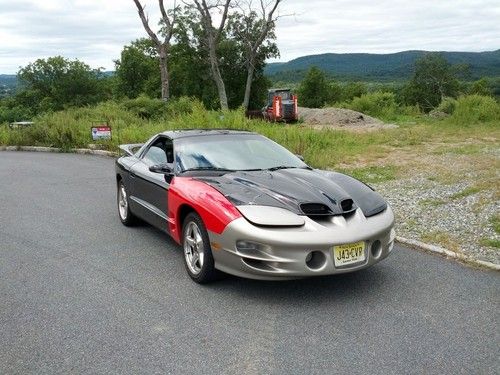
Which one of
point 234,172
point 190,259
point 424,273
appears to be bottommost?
point 424,273

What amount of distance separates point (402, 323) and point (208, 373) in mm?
1572

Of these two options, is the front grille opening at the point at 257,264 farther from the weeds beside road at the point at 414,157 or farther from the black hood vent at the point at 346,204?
the weeds beside road at the point at 414,157

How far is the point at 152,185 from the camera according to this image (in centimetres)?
559

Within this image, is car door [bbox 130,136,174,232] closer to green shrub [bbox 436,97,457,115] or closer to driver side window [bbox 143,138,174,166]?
driver side window [bbox 143,138,174,166]

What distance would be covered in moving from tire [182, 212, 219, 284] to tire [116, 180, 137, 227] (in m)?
1.98

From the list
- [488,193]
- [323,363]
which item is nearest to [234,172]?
[323,363]

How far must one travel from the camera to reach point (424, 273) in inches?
192

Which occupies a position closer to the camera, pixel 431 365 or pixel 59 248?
pixel 431 365

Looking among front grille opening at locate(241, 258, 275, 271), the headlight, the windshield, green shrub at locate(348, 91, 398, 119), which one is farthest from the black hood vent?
green shrub at locate(348, 91, 398, 119)

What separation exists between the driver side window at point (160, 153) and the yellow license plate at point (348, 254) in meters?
2.34

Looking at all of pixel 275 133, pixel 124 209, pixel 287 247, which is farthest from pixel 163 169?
pixel 275 133

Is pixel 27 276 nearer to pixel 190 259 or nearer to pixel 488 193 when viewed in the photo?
pixel 190 259

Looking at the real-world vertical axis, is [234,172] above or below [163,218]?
above

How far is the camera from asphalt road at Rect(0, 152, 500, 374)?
3250mm
